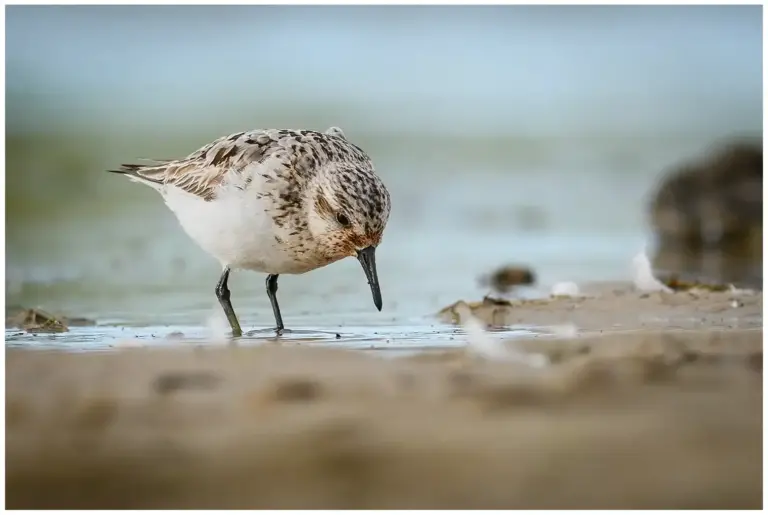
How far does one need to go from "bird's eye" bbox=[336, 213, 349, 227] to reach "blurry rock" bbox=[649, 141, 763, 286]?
2935 mm

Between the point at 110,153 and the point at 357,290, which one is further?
the point at 110,153

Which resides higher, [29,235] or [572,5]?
[572,5]

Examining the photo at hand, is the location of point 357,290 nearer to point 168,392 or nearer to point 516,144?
point 168,392

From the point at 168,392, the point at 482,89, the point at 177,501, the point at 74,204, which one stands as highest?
the point at 482,89

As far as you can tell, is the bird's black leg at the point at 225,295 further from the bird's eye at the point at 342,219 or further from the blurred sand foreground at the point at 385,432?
the blurred sand foreground at the point at 385,432

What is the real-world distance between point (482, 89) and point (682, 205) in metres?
1.68

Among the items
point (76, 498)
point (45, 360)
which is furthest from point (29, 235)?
point (76, 498)

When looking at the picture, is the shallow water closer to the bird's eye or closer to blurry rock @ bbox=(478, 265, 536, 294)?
blurry rock @ bbox=(478, 265, 536, 294)

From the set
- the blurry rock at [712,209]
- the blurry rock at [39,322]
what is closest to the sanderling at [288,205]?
the blurry rock at [39,322]

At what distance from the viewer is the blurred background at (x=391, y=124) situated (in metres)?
5.55

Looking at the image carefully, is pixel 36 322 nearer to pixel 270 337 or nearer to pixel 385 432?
pixel 270 337

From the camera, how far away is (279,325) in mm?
5199

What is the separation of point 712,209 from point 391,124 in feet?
8.40

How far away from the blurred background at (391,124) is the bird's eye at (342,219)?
2.35ft
